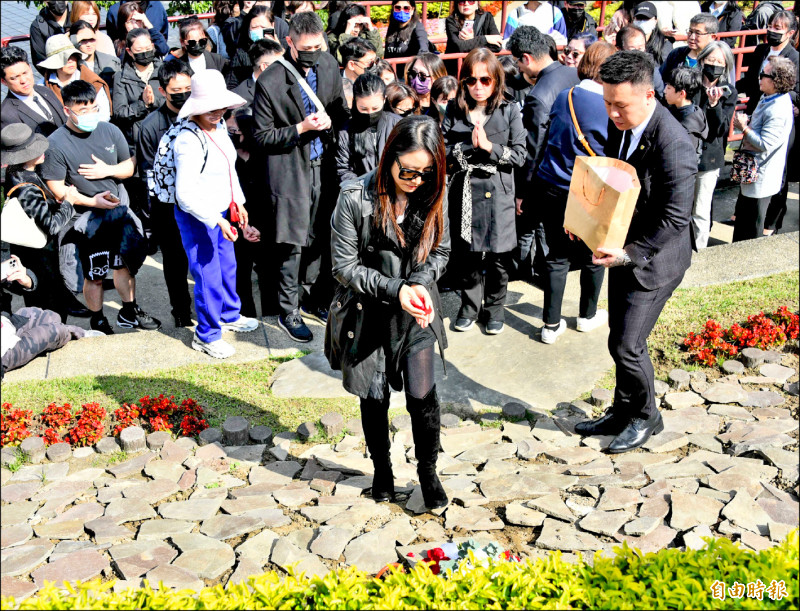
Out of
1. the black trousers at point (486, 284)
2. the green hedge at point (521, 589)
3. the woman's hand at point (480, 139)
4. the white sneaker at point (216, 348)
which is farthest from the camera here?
the black trousers at point (486, 284)

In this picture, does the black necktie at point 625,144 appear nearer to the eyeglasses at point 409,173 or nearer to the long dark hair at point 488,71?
the eyeglasses at point 409,173

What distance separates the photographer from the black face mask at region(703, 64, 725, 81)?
782 cm

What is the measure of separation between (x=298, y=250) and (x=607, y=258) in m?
2.91

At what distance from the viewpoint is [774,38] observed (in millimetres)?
9289

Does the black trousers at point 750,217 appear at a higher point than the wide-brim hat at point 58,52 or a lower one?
lower

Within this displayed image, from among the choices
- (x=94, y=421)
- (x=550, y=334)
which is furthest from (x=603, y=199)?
(x=94, y=421)

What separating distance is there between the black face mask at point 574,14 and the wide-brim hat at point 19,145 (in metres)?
6.64

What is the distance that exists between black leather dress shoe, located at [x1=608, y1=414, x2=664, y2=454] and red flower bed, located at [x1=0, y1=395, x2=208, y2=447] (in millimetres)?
2621

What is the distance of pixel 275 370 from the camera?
6273 millimetres

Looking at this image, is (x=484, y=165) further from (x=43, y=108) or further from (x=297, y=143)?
A: (x=43, y=108)

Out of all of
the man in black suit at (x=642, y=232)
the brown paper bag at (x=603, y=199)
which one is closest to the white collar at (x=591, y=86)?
the man in black suit at (x=642, y=232)

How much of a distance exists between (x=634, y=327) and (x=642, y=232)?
0.56 meters

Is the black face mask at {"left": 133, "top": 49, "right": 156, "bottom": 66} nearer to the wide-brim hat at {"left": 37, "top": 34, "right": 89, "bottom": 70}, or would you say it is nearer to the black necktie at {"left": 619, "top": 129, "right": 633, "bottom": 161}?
the wide-brim hat at {"left": 37, "top": 34, "right": 89, "bottom": 70}

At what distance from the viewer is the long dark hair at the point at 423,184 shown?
3.90m
